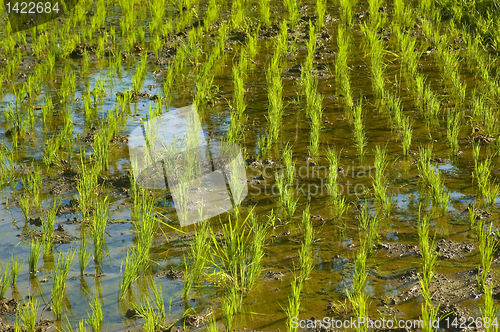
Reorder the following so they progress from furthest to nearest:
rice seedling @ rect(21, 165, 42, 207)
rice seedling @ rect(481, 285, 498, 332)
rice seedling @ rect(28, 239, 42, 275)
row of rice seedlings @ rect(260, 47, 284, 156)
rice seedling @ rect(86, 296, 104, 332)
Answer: row of rice seedlings @ rect(260, 47, 284, 156)
rice seedling @ rect(21, 165, 42, 207)
rice seedling @ rect(28, 239, 42, 275)
rice seedling @ rect(86, 296, 104, 332)
rice seedling @ rect(481, 285, 498, 332)

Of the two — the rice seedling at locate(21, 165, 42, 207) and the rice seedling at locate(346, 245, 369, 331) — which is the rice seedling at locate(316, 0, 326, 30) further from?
the rice seedling at locate(346, 245, 369, 331)

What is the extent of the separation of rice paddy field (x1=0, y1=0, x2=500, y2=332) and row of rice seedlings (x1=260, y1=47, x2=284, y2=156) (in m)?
0.04

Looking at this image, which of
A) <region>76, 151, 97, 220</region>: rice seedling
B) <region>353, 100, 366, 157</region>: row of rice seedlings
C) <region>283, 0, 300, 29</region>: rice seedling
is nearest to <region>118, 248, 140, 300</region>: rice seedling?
<region>76, 151, 97, 220</region>: rice seedling

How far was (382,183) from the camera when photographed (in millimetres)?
3545

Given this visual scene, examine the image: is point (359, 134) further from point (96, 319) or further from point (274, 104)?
point (96, 319)

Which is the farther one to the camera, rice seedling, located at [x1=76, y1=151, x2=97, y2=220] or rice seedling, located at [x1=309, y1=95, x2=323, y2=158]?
rice seedling, located at [x1=309, y1=95, x2=323, y2=158]

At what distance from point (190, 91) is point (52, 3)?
3.57 metres

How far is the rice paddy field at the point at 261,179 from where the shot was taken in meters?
2.53

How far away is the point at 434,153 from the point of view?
3.92 m

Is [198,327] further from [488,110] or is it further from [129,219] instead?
[488,110]

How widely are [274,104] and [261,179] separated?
34.9 inches

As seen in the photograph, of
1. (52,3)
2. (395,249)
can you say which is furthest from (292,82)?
(52,3)

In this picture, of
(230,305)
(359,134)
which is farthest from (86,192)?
(359,134)

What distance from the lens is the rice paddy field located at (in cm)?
253
